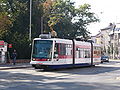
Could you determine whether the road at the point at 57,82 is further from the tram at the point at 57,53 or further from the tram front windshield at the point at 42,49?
the tram front windshield at the point at 42,49

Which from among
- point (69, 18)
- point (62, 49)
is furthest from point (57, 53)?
point (69, 18)

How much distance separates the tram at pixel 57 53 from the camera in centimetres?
2334

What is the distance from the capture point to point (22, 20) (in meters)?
48.5

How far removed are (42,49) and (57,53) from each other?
4.72 feet

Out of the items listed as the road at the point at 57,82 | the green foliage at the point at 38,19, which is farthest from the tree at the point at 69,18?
the road at the point at 57,82

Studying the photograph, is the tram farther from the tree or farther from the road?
the tree

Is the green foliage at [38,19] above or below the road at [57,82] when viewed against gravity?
above

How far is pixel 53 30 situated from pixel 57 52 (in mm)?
31834

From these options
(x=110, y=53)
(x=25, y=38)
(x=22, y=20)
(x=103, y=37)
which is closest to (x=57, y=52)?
(x=25, y=38)

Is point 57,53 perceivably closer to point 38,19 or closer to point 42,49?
point 42,49

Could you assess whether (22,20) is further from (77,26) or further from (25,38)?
(77,26)

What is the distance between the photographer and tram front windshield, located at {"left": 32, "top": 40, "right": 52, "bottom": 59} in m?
23.4

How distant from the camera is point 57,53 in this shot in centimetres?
2414

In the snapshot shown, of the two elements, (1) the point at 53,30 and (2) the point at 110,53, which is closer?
(1) the point at 53,30
